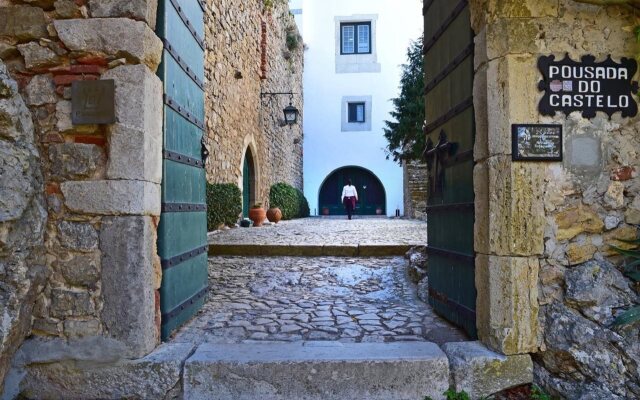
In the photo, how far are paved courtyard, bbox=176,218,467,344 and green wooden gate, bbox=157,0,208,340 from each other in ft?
0.75

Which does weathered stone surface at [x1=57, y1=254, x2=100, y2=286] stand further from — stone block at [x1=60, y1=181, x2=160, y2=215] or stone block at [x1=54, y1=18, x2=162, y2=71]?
stone block at [x1=54, y1=18, x2=162, y2=71]

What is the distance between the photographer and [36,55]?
7.54 ft

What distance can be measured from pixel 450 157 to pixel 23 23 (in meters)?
2.55

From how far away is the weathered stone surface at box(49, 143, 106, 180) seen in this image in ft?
7.53

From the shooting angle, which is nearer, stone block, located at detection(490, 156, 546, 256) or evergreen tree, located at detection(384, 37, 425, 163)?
stone block, located at detection(490, 156, 546, 256)

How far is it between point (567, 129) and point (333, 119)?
609 inches

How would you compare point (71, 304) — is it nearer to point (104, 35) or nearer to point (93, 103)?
point (93, 103)

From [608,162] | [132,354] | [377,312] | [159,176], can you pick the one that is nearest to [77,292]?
[132,354]

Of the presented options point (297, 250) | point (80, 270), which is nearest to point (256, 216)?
point (297, 250)

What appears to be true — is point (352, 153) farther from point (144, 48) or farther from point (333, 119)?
point (144, 48)

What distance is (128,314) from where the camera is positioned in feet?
7.48

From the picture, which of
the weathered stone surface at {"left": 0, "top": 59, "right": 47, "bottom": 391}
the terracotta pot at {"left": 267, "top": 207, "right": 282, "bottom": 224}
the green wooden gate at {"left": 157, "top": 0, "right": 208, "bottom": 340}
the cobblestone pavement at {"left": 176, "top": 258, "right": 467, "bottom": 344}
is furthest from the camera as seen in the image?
the terracotta pot at {"left": 267, "top": 207, "right": 282, "bottom": 224}

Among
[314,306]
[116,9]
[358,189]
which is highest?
[116,9]

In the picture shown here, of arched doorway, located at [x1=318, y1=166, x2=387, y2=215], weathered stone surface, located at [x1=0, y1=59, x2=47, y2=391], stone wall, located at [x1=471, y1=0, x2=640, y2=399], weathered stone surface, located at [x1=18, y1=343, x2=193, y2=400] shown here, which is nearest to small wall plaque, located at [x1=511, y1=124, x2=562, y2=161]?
stone wall, located at [x1=471, y1=0, x2=640, y2=399]
